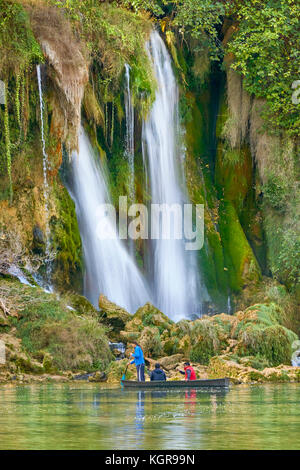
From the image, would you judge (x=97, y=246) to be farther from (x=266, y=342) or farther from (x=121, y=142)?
(x=266, y=342)

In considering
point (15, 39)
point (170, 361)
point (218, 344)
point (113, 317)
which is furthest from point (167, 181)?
point (170, 361)

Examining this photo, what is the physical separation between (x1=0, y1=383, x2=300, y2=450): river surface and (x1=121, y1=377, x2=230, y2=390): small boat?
440mm

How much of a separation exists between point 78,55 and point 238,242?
1000cm

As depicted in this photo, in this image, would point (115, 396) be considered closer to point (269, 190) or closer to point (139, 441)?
point (139, 441)

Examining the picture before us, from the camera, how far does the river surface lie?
10758 millimetres

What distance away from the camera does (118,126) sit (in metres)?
30.1

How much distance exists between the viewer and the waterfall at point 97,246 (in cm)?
2789

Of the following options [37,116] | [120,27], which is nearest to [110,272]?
[37,116]

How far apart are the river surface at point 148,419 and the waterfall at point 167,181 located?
12.1m

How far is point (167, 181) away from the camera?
31391 millimetres

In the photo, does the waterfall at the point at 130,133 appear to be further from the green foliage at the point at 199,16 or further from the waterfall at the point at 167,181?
the green foliage at the point at 199,16

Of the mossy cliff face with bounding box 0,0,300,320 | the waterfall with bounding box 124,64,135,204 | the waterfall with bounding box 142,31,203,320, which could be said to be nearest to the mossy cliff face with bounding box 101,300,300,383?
the mossy cliff face with bounding box 0,0,300,320

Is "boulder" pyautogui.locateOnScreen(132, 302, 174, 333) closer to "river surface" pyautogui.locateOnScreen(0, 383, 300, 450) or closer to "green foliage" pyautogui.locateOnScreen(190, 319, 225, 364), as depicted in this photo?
"green foliage" pyautogui.locateOnScreen(190, 319, 225, 364)

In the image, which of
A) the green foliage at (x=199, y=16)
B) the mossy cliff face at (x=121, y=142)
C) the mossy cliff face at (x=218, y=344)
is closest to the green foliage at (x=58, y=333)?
the mossy cliff face at (x=218, y=344)
